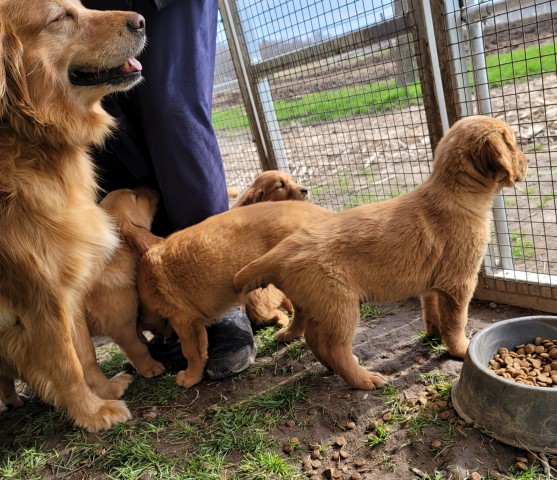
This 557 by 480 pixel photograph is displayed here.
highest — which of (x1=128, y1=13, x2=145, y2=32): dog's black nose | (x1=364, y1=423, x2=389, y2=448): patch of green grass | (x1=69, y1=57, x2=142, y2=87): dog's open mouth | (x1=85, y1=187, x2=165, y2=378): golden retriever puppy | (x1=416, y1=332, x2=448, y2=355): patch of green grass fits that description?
(x1=128, y1=13, x2=145, y2=32): dog's black nose

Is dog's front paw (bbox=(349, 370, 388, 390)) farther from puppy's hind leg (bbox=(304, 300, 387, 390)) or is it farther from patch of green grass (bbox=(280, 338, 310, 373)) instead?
patch of green grass (bbox=(280, 338, 310, 373))

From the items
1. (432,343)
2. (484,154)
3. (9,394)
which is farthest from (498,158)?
(9,394)

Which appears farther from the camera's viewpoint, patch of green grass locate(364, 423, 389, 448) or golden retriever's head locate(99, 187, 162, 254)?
golden retriever's head locate(99, 187, 162, 254)

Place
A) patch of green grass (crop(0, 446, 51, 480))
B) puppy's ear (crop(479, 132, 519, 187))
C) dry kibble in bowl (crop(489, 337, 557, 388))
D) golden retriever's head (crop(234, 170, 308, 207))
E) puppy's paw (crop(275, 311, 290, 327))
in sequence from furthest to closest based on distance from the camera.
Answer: golden retriever's head (crop(234, 170, 308, 207)) → puppy's paw (crop(275, 311, 290, 327)) → patch of green grass (crop(0, 446, 51, 480)) → puppy's ear (crop(479, 132, 519, 187)) → dry kibble in bowl (crop(489, 337, 557, 388))

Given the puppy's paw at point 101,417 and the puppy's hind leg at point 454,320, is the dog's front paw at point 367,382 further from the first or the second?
the puppy's paw at point 101,417

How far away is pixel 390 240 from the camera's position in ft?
7.43

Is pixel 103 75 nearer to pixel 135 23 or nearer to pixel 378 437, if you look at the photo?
pixel 135 23

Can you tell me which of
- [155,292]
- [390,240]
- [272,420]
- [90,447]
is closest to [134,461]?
[90,447]

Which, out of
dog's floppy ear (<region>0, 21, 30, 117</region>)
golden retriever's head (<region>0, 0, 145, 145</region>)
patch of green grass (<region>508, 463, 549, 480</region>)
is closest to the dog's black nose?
golden retriever's head (<region>0, 0, 145, 145</region>)

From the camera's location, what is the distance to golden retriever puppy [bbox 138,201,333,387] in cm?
270

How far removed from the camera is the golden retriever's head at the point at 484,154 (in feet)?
7.17

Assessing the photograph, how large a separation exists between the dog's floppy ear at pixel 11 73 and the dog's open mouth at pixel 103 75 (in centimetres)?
24

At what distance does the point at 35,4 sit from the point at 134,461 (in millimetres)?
1991

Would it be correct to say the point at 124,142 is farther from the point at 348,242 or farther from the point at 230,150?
the point at 230,150
